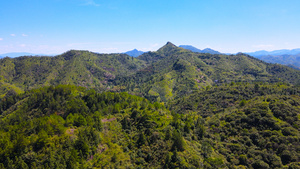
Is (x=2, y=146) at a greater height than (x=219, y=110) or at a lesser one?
greater

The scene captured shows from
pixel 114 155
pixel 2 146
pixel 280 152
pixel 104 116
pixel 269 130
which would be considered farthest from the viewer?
pixel 104 116

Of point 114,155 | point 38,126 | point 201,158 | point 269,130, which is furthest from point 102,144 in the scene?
point 269,130

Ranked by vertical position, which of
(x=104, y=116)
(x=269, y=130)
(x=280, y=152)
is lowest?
(x=280, y=152)

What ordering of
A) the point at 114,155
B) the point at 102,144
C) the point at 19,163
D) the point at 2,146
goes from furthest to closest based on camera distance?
the point at 102,144 < the point at 114,155 < the point at 2,146 < the point at 19,163

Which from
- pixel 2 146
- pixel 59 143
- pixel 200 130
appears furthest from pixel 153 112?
pixel 2 146

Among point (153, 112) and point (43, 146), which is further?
point (153, 112)

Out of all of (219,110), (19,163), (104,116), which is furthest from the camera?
(219,110)

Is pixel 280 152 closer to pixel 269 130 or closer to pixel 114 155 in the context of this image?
pixel 269 130

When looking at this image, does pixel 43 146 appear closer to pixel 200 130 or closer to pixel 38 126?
pixel 38 126

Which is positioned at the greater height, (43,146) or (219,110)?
(43,146)
